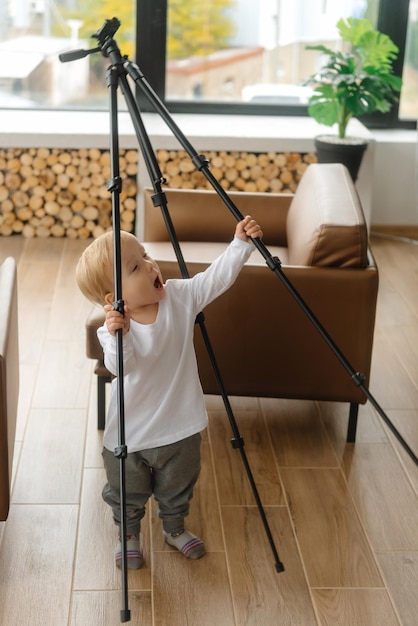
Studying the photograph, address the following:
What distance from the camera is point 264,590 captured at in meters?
2.18

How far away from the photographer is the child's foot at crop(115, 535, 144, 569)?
7.34ft

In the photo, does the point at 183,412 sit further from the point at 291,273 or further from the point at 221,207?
the point at 221,207

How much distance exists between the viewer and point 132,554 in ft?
7.38

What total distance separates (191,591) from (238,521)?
0.33 metres

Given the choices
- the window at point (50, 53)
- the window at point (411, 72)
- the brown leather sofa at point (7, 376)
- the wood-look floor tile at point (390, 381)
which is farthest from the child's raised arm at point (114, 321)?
the window at point (411, 72)

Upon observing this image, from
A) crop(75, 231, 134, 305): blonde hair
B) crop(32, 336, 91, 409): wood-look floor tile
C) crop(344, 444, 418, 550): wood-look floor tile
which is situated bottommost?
crop(344, 444, 418, 550): wood-look floor tile

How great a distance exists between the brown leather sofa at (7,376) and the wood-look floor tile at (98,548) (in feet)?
0.81

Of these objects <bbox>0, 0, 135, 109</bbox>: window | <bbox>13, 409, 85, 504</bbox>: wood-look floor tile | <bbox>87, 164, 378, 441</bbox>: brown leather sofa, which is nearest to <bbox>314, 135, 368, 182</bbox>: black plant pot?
<bbox>0, 0, 135, 109</bbox>: window

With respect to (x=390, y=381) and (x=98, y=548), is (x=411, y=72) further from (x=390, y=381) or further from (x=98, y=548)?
(x=98, y=548)

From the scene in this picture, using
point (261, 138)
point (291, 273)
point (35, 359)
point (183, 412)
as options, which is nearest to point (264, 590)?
point (183, 412)

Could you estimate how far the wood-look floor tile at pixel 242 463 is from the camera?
2572mm

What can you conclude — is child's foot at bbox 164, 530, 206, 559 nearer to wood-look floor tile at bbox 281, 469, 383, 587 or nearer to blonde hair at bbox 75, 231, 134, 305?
wood-look floor tile at bbox 281, 469, 383, 587

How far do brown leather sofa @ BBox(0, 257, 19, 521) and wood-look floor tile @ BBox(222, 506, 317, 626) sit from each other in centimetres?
60

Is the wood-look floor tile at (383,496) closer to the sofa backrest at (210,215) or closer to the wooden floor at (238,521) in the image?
the wooden floor at (238,521)
